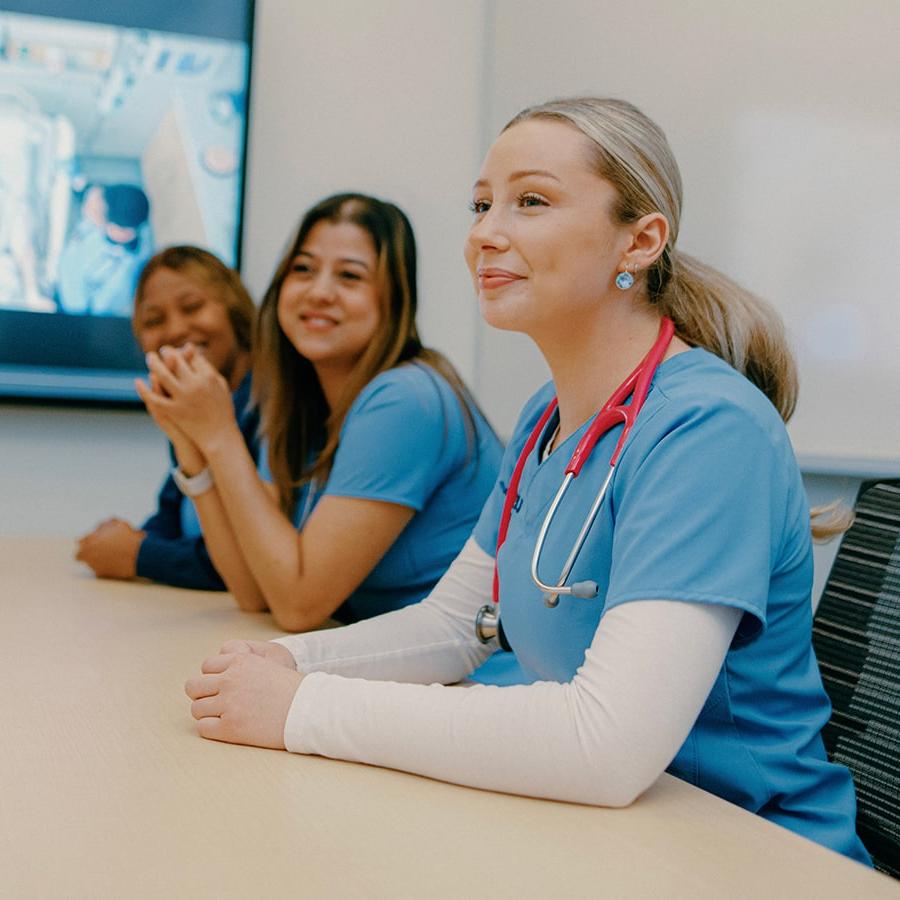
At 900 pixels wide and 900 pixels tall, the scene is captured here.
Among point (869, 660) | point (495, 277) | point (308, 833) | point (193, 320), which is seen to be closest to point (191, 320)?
point (193, 320)

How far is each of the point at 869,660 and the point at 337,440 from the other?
82 cm

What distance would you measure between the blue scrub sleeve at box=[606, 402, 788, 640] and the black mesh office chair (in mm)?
210

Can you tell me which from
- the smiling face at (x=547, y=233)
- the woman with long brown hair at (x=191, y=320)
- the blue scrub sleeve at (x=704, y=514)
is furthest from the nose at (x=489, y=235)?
the woman with long brown hair at (x=191, y=320)

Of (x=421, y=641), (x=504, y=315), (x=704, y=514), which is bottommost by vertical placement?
(x=421, y=641)

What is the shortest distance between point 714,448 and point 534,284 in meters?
0.25

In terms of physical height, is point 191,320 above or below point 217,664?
above

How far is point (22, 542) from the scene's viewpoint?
232 cm

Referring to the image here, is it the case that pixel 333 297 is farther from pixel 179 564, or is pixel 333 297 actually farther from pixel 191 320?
pixel 191 320

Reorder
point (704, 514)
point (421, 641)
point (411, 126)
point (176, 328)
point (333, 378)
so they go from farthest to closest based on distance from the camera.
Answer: point (411, 126)
point (176, 328)
point (333, 378)
point (421, 641)
point (704, 514)

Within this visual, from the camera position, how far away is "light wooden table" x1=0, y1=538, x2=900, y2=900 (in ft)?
2.02

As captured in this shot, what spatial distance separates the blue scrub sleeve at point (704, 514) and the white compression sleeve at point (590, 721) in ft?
0.06

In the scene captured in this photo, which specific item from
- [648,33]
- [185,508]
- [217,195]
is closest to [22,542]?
[185,508]

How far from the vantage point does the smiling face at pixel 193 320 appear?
2.16 metres

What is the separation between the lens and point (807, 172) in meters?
1.75
